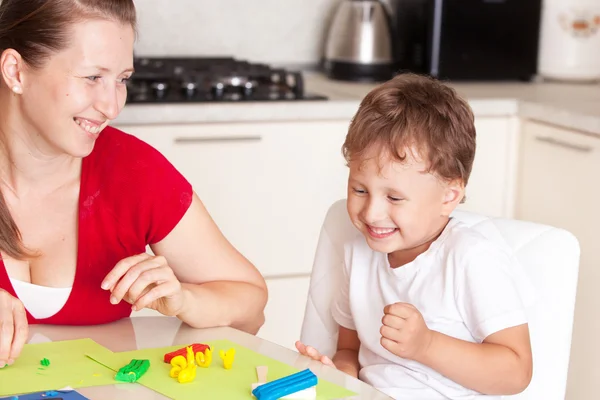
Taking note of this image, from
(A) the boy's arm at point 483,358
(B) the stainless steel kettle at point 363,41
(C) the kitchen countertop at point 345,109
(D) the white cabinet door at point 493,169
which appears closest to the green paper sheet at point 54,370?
(A) the boy's arm at point 483,358

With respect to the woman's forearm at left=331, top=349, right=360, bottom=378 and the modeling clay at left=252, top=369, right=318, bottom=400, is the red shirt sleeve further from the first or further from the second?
the modeling clay at left=252, top=369, right=318, bottom=400

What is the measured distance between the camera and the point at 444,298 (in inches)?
56.9

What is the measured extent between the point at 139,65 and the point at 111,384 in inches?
67.1

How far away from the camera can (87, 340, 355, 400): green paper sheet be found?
113cm

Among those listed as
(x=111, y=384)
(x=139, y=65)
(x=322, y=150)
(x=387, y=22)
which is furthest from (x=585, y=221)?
(x=111, y=384)

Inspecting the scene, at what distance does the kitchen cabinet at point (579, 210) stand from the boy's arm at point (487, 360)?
1040 millimetres

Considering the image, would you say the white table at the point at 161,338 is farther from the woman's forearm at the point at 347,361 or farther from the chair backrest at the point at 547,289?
the chair backrest at the point at 547,289

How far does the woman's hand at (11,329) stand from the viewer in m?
1.19

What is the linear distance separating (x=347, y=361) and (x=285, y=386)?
1.51ft

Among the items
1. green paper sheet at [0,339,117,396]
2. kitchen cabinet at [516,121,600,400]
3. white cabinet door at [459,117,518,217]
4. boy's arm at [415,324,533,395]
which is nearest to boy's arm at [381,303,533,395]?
boy's arm at [415,324,533,395]

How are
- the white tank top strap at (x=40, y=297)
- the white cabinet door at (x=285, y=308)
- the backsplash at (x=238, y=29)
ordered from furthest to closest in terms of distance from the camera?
the backsplash at (x=238, y=29)
the white cabinet door at (x=285, y=308)
the white tank top strap at (x=40, y=297)

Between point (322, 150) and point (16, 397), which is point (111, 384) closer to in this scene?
point (16, 397)

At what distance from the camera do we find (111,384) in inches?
45.4

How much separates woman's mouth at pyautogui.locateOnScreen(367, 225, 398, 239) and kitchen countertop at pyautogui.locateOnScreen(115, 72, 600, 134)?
1.09 meters
